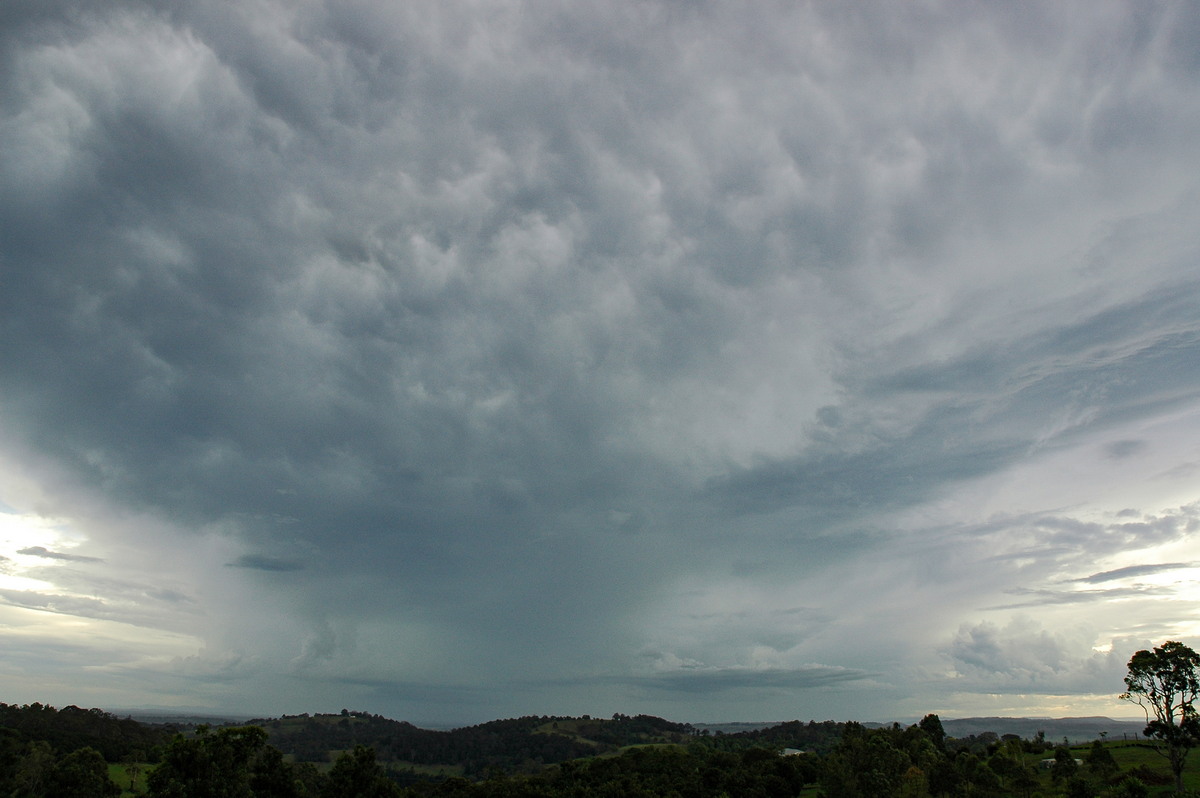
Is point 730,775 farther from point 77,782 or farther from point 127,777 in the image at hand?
point 127,777

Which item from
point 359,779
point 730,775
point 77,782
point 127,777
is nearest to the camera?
point 359,779

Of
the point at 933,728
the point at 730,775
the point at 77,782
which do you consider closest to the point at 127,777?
the point at 77,782

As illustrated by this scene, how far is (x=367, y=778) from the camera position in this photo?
78375mm

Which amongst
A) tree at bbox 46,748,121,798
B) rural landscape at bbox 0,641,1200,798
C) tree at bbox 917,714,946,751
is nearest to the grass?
rural landscape at bbox 0,641,1200,798

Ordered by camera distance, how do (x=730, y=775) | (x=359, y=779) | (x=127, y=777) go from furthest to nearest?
(x=127, y=777), (x=730, y=775), (x=359, y=779)

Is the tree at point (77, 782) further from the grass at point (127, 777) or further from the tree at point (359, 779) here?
the tree at point (359, 779)

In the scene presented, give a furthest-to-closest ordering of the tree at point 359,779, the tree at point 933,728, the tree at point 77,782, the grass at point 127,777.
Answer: the tree at point 933,728 → the grass at point 127,777 → the tree at point 77,782 → the tree at point 359,779

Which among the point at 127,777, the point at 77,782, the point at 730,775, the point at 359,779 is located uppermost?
the point at 359,779

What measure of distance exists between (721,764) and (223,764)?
13744 centimetres

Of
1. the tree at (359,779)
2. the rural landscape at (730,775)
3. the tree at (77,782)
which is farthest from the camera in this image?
the tree at (77,782)

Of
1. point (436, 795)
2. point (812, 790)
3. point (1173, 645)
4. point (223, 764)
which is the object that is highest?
point (1173, 645)

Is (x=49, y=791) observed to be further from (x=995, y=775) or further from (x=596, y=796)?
(x=995, y=775)

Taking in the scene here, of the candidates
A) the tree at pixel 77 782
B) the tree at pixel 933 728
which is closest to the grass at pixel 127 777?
the tree at pixel 77 782

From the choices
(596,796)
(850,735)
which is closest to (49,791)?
(596,796)
